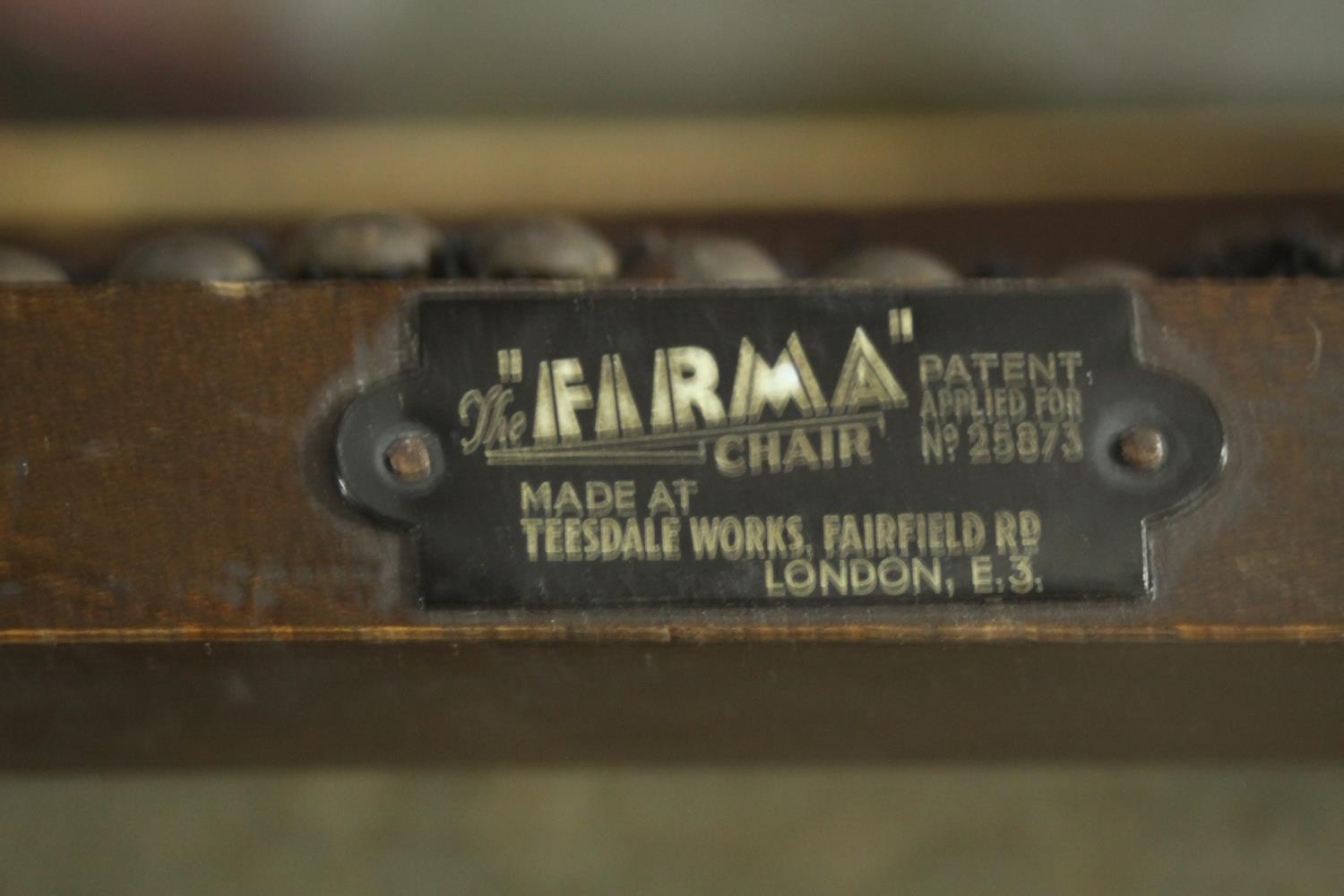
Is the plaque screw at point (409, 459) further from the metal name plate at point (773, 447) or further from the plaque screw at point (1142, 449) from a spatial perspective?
the plaque screw at point (1142, 449)

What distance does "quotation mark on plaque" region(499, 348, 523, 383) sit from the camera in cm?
55

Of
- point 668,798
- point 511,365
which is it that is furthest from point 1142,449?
point 668,798

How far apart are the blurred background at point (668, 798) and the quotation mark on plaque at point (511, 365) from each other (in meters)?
0.34

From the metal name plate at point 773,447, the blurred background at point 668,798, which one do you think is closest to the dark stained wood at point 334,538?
the metal name plate at point 773,447

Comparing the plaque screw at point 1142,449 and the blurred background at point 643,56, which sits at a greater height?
the blurred background at point 643,56

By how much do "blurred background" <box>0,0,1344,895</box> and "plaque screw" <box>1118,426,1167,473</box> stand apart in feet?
1.06

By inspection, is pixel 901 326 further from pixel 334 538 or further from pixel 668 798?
pixel 668 798

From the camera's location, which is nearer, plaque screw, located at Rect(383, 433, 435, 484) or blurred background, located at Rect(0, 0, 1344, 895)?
plaque screw, located at Rect(383, 433, 435, 484)

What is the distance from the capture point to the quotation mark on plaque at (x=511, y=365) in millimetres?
550

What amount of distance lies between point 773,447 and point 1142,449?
136 mm

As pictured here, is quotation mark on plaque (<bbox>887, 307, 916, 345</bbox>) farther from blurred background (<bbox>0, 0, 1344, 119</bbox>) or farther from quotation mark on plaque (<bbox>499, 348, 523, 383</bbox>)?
blurred background (<bbox>0, 0, 1344, 119</bbox>)

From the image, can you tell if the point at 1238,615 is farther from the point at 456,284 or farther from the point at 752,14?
the point at 752,14

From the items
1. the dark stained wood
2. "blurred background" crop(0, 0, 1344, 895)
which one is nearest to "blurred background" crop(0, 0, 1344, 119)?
"blurred background" crop(0, 0, 1344, 895)

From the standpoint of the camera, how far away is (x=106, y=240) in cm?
92
